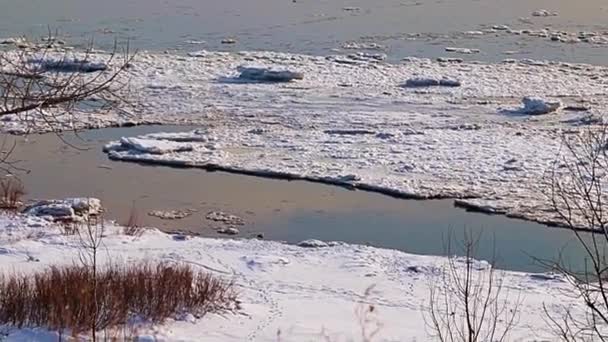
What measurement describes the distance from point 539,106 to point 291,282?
9.06 metres

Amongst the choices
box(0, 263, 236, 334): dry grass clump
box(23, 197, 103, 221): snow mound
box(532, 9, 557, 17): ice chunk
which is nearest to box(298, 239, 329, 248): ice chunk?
box(0, 263, 236, 334): dry grass clump

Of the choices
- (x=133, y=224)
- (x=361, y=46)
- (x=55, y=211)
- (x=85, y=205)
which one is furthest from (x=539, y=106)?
(x=55, y=211)

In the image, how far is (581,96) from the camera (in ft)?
61.0

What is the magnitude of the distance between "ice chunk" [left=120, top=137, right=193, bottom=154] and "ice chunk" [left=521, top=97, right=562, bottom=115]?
5.81m

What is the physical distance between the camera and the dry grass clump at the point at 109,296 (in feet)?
23.7

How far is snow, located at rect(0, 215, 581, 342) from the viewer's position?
7.89 meters

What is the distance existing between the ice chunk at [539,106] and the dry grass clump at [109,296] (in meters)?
9.78

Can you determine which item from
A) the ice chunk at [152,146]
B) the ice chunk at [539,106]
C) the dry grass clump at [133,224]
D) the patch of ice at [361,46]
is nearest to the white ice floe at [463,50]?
the patch of ice at [361,46]

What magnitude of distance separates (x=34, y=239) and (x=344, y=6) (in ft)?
66.7

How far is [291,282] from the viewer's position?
375 inches

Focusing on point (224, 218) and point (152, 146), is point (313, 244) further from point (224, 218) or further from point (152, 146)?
point (152, 146)

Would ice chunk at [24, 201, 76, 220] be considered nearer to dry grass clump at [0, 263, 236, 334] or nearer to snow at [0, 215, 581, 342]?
snow at [0, 215, 581, 342]

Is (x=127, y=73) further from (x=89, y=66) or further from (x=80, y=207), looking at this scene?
(x=80, y=207)

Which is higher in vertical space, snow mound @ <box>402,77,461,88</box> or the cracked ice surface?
snow mound @ <box>402,77,461,88</box>
